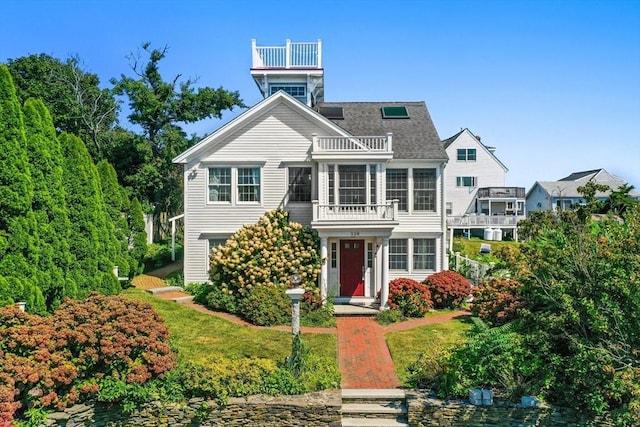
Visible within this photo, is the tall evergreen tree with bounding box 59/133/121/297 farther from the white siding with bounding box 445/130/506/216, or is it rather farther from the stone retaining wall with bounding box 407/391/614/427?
the white siding with bounding box 445/130/506/216

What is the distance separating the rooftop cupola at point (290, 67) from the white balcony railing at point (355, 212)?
362 inches

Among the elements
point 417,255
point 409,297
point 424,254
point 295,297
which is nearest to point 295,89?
point 417,255

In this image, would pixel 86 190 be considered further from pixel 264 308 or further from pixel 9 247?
pixel 264 308

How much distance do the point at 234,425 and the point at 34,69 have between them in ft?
126

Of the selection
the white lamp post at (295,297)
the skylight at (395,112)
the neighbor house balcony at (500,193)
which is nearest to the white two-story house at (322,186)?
the skylight at (395,112)

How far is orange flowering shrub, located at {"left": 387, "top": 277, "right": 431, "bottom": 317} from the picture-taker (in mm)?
16922

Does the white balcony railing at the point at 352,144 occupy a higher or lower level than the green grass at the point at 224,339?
higher

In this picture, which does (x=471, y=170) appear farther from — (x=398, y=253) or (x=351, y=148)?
(x=351, y=148)

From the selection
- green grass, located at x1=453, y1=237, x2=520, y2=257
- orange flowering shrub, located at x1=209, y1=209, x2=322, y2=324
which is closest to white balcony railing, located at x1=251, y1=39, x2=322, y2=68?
orange flowering shrub, located at x1=209, y1=209, x2=322, y2=324

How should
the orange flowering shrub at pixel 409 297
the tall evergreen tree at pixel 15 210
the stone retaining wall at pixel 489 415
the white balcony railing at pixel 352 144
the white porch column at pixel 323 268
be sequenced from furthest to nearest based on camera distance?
the white balcony railing at pixel 352 144 → the white porch column at pixel 323 268 → the orange flowering shrub at pixel 409 297 → the tall evergreen tree at pixel 15 210 → the stone retaining wall at pixel 489 415

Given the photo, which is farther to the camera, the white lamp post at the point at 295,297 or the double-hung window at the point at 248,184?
the double-hung window at the point at 248,184

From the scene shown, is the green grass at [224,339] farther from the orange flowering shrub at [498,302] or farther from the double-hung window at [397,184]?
the double-hung window at [397,184]

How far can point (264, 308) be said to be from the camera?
15688mm

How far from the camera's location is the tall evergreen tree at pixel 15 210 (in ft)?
34.3
